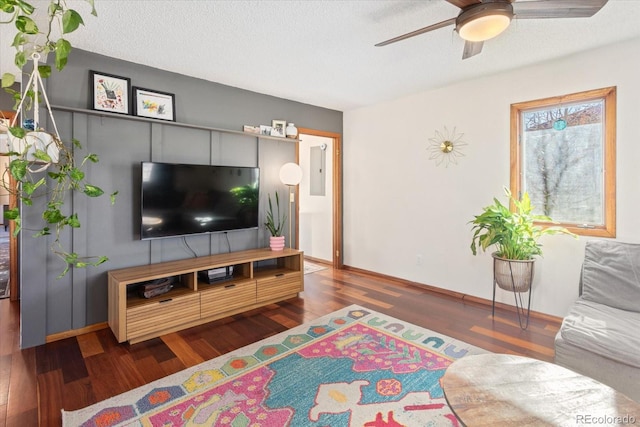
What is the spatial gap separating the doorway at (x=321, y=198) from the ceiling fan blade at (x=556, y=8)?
311 cm

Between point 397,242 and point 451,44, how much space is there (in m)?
2.46

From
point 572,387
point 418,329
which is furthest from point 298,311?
point 572,387

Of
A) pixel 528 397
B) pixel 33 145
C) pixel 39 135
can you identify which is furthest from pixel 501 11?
pixel 39 135

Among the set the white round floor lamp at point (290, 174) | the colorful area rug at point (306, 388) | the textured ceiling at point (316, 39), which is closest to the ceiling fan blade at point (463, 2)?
the textured ceiling at point (316, 39)

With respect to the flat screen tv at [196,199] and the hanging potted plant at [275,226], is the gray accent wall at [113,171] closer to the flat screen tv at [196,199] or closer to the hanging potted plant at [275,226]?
the flat screen tv at [196,199]

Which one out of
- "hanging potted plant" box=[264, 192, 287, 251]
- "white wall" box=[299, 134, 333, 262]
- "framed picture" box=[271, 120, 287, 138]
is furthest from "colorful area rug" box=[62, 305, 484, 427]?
"white wall" box=[299, 134, 333, 262]

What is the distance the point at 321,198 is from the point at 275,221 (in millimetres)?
1524

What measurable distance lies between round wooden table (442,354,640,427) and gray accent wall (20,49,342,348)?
2829mm

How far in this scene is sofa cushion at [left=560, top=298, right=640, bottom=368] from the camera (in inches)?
71.2

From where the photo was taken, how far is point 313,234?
5.78 metres

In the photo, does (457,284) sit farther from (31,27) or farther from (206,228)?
(31,27)

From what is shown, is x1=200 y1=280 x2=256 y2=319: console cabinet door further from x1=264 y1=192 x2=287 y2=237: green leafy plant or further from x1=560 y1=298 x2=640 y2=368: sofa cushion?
x1=560 y1=298 x2=640 y2=368: sofa cushion

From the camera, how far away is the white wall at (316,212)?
536cm

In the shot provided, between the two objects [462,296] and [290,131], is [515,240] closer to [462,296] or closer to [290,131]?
[462,296]
